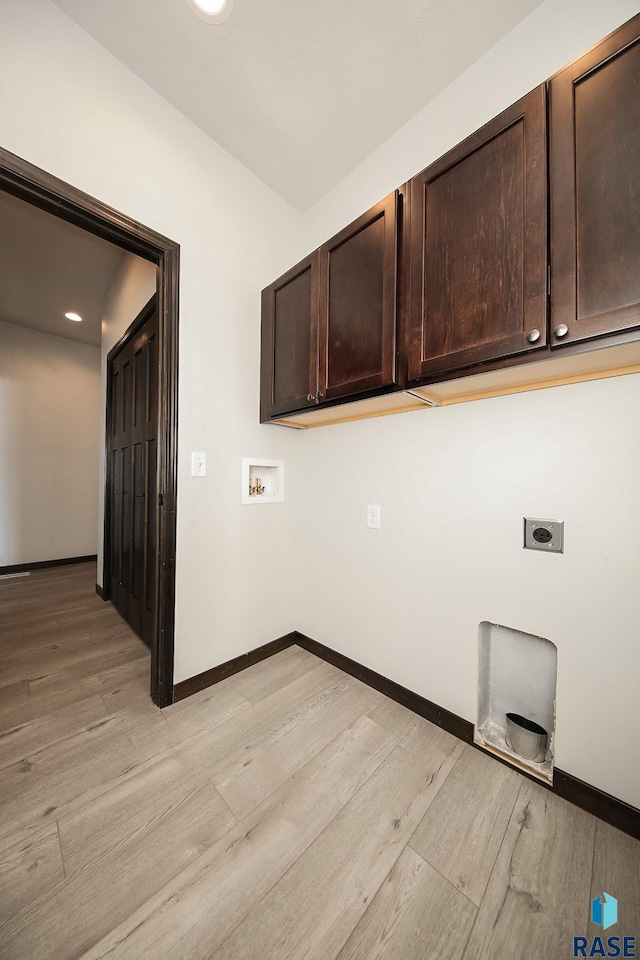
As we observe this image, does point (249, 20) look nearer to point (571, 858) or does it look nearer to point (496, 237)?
point (496, 237)

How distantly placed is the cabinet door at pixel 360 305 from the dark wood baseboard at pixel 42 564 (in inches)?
182

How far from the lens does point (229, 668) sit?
1.89m

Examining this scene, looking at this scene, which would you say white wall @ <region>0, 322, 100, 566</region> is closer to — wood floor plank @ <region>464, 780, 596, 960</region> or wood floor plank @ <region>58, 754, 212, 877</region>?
wood floor plank @ <region>58, 754, 212, 877</region>

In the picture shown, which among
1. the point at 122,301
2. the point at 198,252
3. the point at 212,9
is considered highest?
the point at 212,9

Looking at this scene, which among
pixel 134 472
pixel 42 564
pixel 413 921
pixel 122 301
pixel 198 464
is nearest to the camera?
pixel 413 921

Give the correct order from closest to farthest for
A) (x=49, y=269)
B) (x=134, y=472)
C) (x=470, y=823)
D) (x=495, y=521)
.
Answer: (x=470, y=823)
(x=495, y=521)
(x=134, y=472)
(x=49, y=269)

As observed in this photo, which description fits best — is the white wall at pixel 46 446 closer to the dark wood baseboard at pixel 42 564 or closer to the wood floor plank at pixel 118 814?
the dark wood baseboard at pixel 42 564

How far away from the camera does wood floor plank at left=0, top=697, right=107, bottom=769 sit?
4.43 ft

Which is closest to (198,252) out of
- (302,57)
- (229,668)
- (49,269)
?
(302,57)

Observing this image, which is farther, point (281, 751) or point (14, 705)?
point (14, 705)

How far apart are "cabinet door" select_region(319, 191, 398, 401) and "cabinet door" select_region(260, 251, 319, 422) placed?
0.26 ft

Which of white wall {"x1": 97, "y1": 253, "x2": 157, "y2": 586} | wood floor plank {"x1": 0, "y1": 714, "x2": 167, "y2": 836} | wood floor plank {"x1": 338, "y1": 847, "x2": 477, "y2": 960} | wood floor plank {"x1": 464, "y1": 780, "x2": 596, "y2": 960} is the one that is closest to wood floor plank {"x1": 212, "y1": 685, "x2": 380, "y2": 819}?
wood floor plank {"x1": 0, "y1": 714, "x2": 167, "y2": 836}

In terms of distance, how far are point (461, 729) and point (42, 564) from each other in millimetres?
4983

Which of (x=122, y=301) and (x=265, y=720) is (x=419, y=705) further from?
(x=122, y=301)
